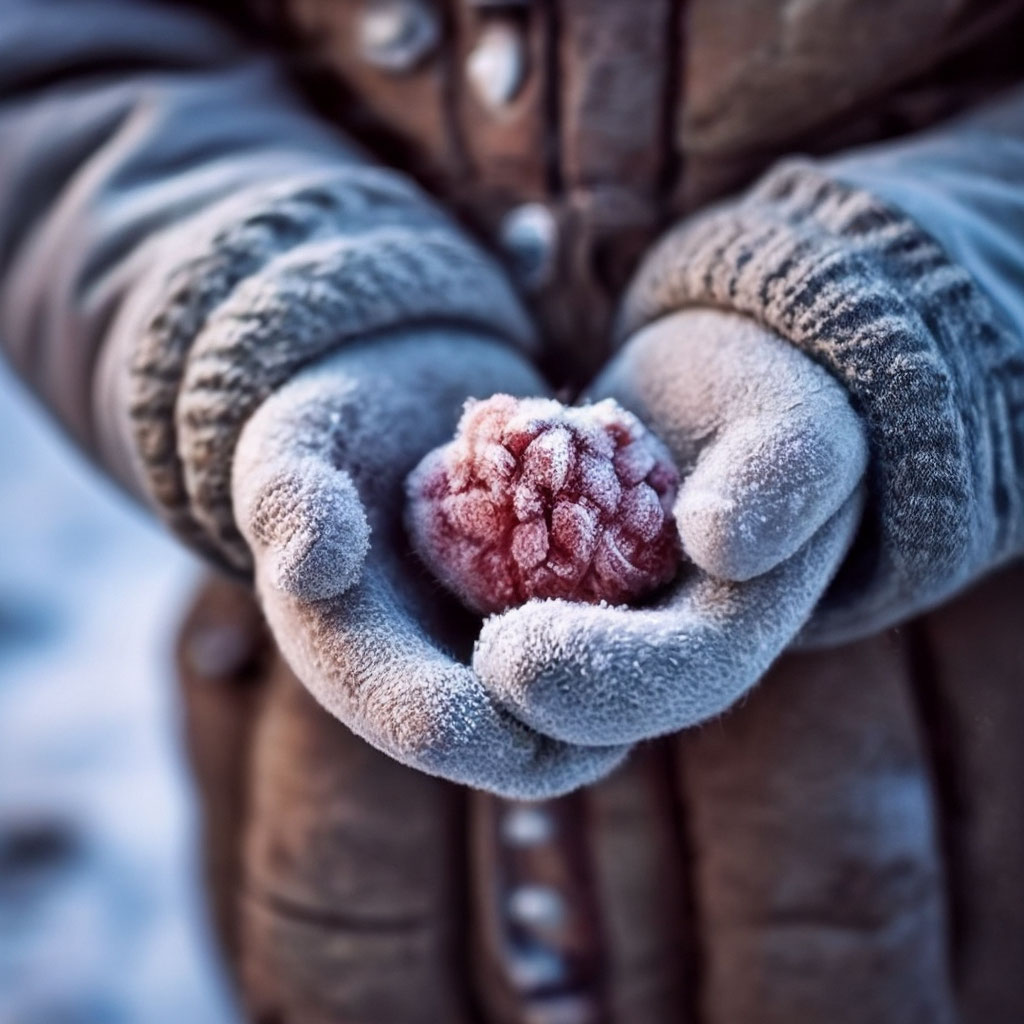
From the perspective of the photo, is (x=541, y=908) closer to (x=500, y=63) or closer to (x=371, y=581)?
(x=371, y=581)

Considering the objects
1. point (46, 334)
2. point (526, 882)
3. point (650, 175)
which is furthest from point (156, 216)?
point (526, 882)

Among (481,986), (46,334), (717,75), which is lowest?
(481,986)

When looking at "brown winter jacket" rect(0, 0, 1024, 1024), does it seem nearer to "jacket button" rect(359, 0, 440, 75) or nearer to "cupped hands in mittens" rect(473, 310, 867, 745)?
"jacket button" rect(359, 0, 440, 75)

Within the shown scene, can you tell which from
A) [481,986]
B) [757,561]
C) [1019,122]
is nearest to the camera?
[757,561]

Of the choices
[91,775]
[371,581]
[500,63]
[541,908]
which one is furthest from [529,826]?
[91,775]

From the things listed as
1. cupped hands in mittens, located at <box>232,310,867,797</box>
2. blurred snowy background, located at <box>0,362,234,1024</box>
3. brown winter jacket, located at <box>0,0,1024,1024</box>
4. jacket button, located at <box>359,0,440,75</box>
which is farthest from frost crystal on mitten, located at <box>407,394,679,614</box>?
blurred snowy background, located at <box>0,362,234,1024</box>

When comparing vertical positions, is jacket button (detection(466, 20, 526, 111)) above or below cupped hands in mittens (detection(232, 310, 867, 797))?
above

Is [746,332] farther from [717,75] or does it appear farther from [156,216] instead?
[156,216]
